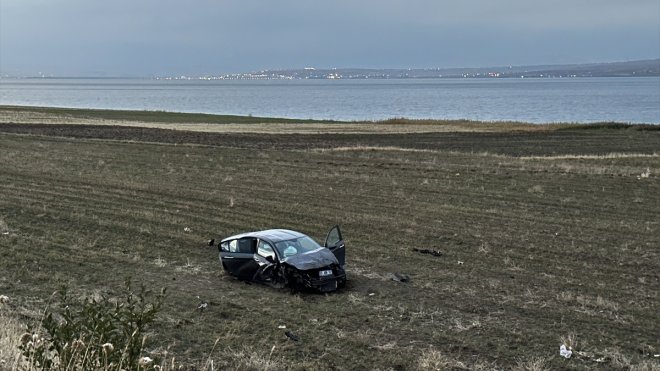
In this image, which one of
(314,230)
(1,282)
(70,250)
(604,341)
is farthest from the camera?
(314,230)

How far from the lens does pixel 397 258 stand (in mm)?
17719

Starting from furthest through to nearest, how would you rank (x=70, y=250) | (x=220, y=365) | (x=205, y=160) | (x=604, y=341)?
(x=205, y=160) → (x=70, y=250) → (x=604, y=341) → (x=220, y=365)

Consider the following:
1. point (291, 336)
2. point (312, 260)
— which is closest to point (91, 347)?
point (291, 336)

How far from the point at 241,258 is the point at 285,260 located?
1223 millimetres

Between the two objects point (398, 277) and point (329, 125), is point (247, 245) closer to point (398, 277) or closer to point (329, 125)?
point (398, 277)

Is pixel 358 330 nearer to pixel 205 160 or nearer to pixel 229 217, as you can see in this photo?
pixel 229 217

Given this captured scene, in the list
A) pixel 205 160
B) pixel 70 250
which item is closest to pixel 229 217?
pixel 70 250

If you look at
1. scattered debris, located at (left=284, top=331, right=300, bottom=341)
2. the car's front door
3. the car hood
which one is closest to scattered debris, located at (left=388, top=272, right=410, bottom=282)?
the car hood

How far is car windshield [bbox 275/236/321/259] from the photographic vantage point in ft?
49.2

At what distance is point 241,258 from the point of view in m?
15.5

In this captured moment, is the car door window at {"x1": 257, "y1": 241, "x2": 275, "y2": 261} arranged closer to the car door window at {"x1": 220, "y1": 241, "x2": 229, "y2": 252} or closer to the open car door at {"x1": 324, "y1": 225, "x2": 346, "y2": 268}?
the car door window at {"x1": 220, "y1": 241, "x2": 229, "y2": 252}

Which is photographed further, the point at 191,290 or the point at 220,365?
the point at 191,290

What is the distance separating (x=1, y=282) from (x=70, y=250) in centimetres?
313

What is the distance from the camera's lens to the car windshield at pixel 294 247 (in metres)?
15.0
